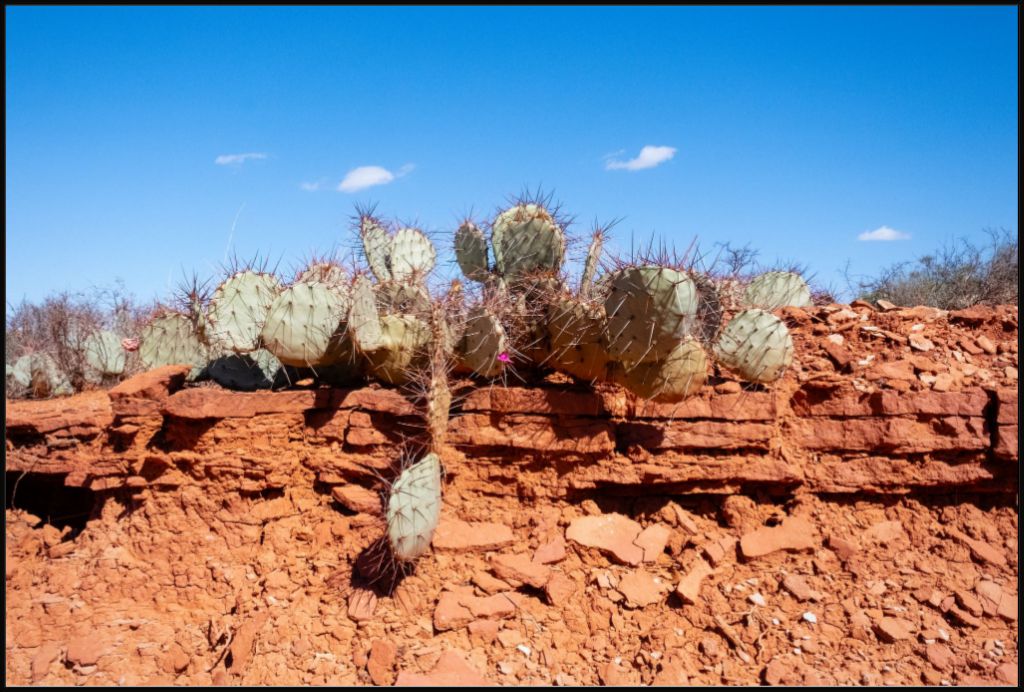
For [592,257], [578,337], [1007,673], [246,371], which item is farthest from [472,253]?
[1007,673]

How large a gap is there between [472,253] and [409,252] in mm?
534

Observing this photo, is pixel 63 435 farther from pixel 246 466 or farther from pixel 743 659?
pixel 743 659

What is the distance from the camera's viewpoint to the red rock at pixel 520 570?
3.69 m

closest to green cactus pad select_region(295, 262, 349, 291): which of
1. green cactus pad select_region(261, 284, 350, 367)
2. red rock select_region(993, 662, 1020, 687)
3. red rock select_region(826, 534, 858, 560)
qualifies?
green cactus pad select_region(261, 284, 350, 367)

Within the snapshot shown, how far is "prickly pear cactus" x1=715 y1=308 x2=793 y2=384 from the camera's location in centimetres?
405

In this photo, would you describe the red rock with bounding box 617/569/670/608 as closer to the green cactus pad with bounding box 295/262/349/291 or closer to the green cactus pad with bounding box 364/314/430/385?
the green cactus pad with bounding box 364/314/430/385

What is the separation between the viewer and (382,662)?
326cm

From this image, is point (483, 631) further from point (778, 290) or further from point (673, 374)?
point (778, 290)

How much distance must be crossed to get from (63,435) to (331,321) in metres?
2.21

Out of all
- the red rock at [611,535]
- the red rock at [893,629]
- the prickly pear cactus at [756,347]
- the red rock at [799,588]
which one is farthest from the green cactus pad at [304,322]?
the red rock at [893,629]

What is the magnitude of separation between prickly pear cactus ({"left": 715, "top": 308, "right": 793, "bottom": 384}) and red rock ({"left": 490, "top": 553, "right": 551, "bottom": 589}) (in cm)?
168

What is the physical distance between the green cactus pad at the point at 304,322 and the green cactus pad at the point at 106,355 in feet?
10.5

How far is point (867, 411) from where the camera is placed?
4.21 metres

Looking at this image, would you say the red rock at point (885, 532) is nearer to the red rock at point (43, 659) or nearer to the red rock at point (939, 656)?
the red rock at point (939, 656)
